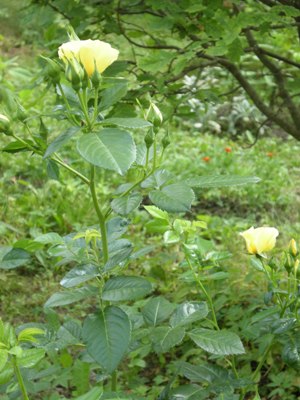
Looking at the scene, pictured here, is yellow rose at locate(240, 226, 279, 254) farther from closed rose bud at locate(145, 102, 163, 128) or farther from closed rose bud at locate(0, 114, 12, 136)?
closed rose bud at locate(0, 114, 12, 136)

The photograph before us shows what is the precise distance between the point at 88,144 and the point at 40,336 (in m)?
0.59

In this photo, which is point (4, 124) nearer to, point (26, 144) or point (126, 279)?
point (26, 144)

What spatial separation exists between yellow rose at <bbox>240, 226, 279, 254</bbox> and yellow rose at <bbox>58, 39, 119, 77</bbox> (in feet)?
1.79

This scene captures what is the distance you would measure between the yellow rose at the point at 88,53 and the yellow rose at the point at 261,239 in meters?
0.55

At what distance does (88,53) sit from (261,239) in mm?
596

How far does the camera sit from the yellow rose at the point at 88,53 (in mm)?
1007

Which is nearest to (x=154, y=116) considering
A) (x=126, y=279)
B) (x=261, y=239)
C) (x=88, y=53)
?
(x=88, y=53)

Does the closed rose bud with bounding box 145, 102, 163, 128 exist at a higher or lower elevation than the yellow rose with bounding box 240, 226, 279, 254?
higher

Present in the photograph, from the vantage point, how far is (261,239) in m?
1.37

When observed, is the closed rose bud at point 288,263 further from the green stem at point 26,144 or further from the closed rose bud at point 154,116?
the green stem at point 26,144

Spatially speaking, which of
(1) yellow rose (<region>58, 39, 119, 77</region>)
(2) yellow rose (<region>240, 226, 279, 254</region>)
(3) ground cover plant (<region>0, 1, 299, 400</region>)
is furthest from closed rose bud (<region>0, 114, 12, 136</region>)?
(2) yellow rose (<region>240, 226, 279, 254</region>)

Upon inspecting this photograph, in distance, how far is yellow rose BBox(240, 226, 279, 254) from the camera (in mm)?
1369

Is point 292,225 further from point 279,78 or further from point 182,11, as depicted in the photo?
point 182,11

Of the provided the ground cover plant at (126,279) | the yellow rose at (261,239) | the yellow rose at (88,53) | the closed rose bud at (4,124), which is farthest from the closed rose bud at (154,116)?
the yellow rose at (261,239)
